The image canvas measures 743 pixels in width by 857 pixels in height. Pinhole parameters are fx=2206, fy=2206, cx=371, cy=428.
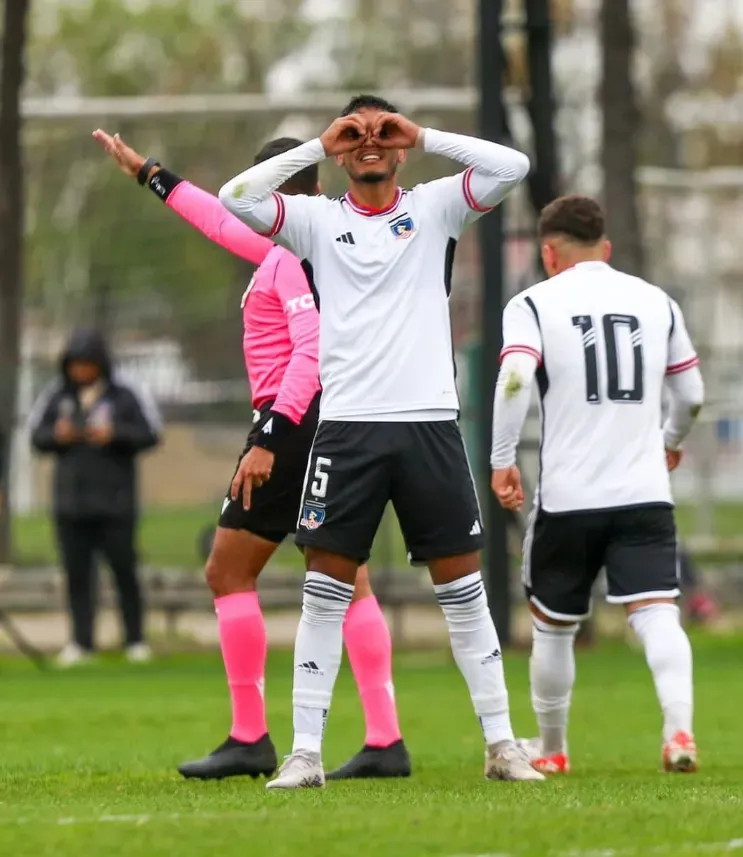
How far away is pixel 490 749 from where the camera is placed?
291 inches

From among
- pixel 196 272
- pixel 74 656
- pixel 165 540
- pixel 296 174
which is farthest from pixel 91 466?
pixel 196 272

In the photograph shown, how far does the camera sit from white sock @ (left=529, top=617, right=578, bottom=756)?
8.09 meters

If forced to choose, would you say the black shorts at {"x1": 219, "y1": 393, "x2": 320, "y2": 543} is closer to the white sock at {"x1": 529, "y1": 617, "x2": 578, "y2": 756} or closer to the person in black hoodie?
the white sock at {"x1": 529, "y1": 617, "x2": 578, "y2": 756}

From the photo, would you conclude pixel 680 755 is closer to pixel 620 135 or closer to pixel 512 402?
pixel 512 402

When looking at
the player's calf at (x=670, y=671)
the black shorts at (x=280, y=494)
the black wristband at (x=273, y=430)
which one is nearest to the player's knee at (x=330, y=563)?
the black wristband at (x=273, y=430)

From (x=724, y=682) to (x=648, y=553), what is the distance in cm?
568

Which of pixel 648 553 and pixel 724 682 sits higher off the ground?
pixel 648 553

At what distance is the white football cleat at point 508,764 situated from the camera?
730 centimetres

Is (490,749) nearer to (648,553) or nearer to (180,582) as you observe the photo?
(648,553)

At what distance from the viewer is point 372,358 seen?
7.08m

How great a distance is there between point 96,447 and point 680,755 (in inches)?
334

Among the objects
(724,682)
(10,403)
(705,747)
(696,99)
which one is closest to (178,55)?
(696,99)

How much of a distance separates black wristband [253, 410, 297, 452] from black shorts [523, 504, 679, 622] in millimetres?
1148

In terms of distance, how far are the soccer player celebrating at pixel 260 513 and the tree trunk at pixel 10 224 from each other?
8.58 metres
